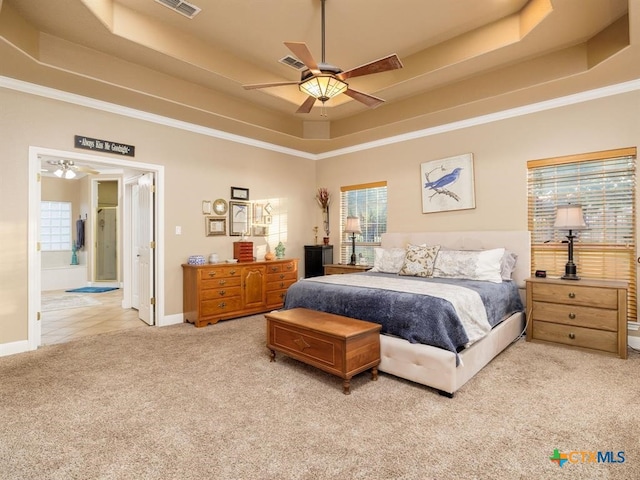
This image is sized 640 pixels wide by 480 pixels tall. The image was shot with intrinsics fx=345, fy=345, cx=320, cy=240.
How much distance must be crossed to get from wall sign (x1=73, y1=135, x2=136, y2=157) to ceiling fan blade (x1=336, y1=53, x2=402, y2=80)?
116 inches

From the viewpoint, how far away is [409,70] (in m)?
4.09

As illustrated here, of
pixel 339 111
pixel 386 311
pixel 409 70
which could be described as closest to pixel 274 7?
pixel 409 70

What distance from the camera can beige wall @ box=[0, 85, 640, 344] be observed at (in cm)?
362

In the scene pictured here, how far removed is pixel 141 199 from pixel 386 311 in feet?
13.2

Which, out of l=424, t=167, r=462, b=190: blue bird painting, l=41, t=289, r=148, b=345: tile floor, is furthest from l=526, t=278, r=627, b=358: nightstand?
l=41, t=289, r=148, b=345: tile floor

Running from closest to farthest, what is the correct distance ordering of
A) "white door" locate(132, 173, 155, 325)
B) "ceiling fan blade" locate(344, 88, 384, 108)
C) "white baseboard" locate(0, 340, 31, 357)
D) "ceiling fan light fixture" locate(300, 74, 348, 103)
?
1. "ceiling fan light fixture" locate(300, 74, 348, 103)
2. "ceiling fan blade" locate(344, 88, 384, 108)
3. "white baseboard" locate(0, 340, 31, 357)
4. "white door" locate(132, 173, 155, 325)

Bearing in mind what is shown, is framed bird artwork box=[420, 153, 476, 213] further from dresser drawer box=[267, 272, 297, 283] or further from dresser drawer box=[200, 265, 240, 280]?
dresser drawer box=[200, 265, 240, 280]

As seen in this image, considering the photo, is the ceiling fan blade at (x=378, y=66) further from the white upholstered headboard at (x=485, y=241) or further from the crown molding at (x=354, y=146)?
the white upholstered headboard at (x=485, y=241)

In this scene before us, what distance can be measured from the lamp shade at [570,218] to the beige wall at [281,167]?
572mm

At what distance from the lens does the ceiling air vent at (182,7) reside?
310 centimetres

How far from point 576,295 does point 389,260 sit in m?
2.07

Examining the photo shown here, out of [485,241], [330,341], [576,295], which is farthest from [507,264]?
[330,341]

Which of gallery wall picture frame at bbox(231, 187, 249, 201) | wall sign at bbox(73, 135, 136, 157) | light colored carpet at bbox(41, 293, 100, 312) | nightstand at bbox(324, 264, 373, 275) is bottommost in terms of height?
light colored carpet at bbox(41, 293, 100, 312)

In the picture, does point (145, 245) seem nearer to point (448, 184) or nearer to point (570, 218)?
point (448, 184)
